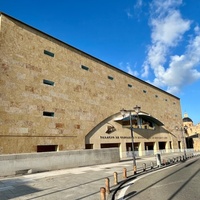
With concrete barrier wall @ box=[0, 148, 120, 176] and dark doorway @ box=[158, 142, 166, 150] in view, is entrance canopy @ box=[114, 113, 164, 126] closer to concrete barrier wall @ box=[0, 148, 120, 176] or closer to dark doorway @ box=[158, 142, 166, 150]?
dark doorway @ box=[158, 142, 166, 150]

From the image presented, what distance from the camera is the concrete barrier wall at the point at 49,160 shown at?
578 inches

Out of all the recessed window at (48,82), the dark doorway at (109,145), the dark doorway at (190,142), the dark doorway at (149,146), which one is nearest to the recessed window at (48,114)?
the recessed window at (48,82)

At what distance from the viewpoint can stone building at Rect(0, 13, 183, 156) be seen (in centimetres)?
1934

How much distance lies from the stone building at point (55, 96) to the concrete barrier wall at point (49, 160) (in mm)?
3479

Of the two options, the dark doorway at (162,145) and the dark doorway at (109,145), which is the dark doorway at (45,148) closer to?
the dark doorway at (109,145)

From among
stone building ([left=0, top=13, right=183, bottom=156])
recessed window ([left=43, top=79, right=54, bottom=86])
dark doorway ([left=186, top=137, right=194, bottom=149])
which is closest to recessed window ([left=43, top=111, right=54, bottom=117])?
stone building ([left=0, top=13, right=183, bottom=156])

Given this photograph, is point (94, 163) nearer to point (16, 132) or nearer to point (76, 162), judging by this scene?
point (76, 162)

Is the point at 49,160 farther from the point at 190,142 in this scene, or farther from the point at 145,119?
the point at 190,142

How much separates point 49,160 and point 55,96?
8324 mm

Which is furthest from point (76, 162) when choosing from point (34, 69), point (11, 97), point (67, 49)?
point (67, 49)

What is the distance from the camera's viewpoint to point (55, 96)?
2319 cm

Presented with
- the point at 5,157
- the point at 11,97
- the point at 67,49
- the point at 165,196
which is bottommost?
the point at 165,196

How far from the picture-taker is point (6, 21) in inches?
802

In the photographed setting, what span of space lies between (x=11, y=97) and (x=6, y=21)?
8.00 meters
